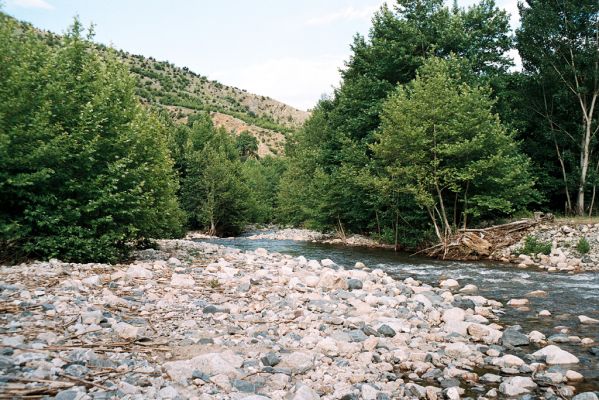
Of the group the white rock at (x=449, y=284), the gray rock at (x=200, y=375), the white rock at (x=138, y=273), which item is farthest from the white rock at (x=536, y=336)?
the white rock at (x=138, y=273)

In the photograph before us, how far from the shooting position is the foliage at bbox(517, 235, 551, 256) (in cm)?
1680

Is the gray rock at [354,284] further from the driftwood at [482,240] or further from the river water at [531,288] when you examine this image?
the driftwood at [482,240]

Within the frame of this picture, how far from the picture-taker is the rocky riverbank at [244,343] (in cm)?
436

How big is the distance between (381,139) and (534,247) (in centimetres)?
851

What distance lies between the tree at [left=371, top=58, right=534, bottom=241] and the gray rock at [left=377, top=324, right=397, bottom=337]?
13.2 metres

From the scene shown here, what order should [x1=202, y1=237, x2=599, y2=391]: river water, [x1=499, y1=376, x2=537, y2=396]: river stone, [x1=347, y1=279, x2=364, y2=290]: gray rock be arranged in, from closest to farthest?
[x1=499, y1=376, x2=537, y2=396]: river stone, [x1=202, y1=237, x2=599, y2=391]: river water, [x1=347, y1=279, x2=364, y2=290]: gray rock

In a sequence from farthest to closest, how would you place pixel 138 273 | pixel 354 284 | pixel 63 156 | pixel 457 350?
1. pixel 354 284
2. pixel 63 156
3. pixel 138 273
4. pixel 457 350

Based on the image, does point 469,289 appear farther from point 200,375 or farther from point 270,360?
point 200,375

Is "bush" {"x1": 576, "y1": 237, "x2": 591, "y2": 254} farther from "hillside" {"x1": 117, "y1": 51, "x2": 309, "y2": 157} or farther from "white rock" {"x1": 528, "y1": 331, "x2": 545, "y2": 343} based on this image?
"hillside" {"x1": 117, "y1": 51, "x2": 309, "y2": 157}

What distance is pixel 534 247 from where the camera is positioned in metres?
17.1

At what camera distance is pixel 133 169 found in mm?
11938

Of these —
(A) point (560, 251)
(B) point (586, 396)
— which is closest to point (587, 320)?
(B) point (586, 396)

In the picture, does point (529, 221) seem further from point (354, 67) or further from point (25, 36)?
point (25, 36)

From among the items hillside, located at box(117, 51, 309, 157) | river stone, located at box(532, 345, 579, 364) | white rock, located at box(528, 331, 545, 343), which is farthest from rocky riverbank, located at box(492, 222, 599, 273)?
hillside, located at box(117, 51, 309, 157)
